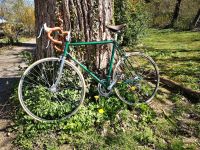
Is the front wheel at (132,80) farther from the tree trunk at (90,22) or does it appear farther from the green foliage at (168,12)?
the green foliage at (168,12)

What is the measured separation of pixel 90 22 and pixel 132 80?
1139mm

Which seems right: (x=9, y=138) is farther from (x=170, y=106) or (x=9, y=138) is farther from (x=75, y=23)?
(x=170, y=106)

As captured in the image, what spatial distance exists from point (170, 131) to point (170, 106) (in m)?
0.80

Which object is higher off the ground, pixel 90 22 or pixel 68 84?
pixel 90 22

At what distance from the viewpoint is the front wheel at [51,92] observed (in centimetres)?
416

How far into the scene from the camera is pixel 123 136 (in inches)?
161

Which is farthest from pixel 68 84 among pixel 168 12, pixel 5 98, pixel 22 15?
pixel 168 12

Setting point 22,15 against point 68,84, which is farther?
point 22,15

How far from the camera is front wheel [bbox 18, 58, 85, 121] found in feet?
13.6

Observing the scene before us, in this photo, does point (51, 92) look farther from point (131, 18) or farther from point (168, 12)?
point (168, 12)

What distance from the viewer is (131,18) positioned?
12.0 m

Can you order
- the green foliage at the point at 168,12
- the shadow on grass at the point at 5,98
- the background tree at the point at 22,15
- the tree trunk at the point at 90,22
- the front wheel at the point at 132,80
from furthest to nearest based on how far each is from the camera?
1. the green foliage at the point at 168,12
2. the background tree at the point at 22,15
3. the shadow on grass at the point at 5,98
4. the front wheel at the point at 132,80
5. the tree trunk at the point at 90,22

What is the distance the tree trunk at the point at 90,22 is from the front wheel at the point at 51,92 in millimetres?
448

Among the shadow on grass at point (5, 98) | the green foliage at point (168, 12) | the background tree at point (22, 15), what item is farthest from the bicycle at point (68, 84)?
the green foliage at point (168, 12)
